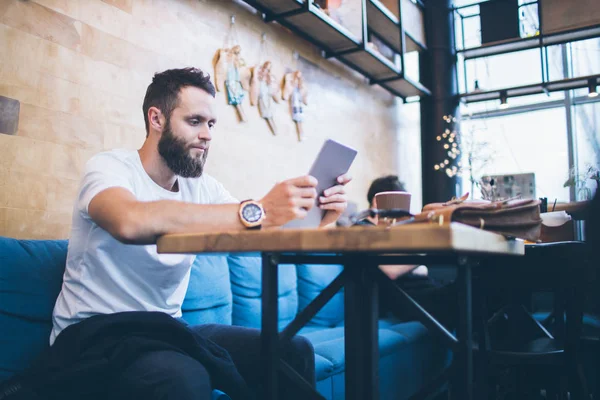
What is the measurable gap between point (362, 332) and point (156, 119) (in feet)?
3.25

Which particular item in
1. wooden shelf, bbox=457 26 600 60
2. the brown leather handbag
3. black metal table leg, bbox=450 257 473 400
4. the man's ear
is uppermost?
wooden shelf, bbox=457 26 600 60

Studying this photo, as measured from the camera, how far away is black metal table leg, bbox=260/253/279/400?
119 centimetres

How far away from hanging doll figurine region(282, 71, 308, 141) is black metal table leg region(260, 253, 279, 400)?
2.61m

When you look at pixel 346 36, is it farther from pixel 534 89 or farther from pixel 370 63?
pixel 534 89

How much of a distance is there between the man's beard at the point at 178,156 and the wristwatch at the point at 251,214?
567mm

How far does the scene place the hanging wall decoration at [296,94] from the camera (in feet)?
12.0

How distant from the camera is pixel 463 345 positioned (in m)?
1.08

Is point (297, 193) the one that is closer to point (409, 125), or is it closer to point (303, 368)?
point (303, 368)

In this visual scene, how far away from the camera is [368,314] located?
108 centimetres

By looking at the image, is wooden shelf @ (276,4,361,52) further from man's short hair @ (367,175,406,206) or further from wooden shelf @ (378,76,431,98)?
man's short hair @ (367,175,406,206)

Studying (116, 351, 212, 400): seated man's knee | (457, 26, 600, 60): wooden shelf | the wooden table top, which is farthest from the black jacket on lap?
(457, 26, 600, 60): wooden shelf

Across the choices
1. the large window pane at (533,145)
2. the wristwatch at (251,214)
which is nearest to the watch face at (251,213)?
the wristwatch at (251,214)

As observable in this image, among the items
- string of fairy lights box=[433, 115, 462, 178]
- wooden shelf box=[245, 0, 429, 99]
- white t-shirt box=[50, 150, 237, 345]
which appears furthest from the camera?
string of fairy lights box=[433, 115, 462, 178]

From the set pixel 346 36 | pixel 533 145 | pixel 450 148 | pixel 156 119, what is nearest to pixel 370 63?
pixel 346 36
